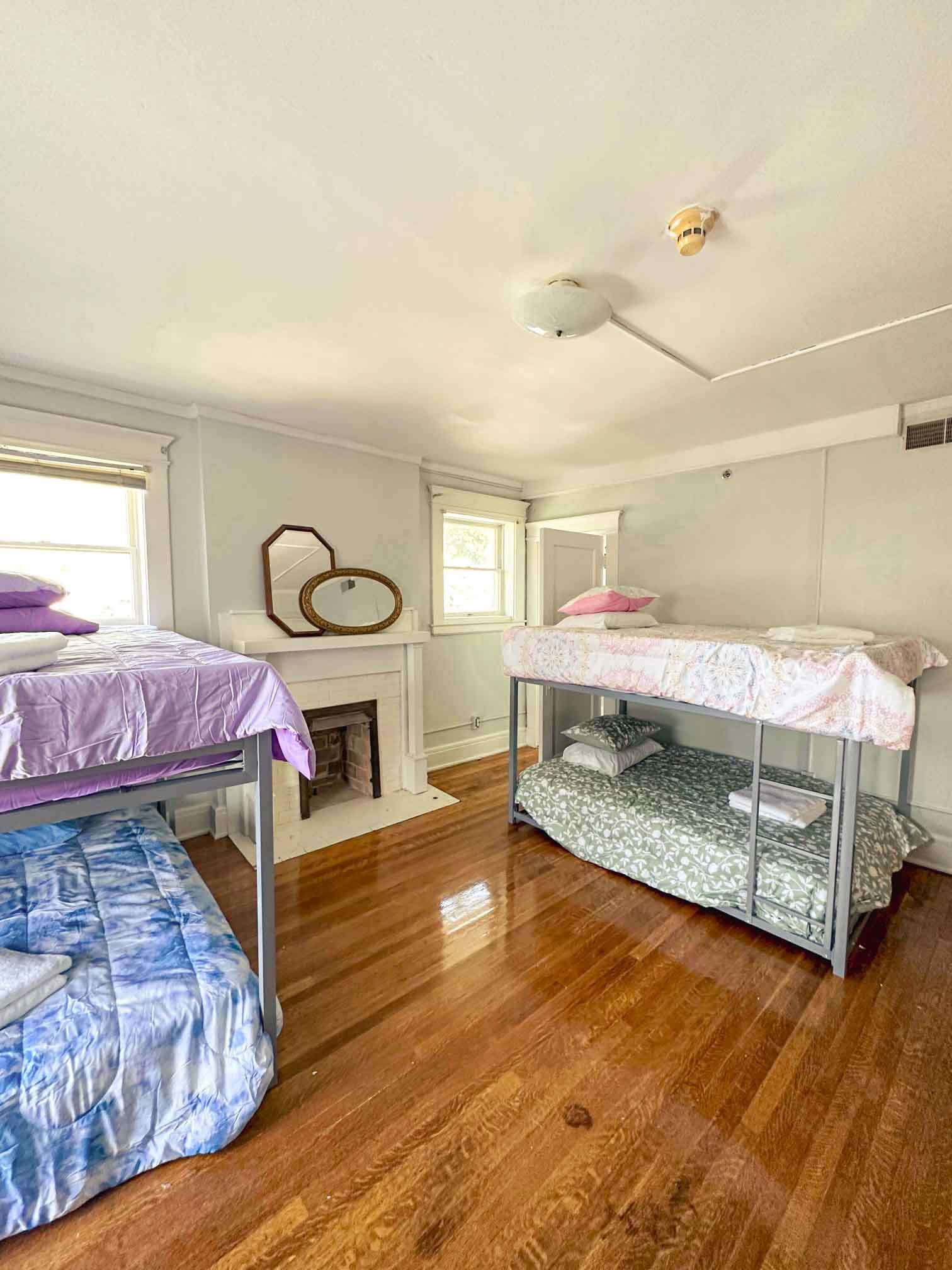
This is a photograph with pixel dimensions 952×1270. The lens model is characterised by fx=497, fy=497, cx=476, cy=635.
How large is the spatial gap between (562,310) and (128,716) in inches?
70.4

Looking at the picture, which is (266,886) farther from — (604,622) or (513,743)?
(604,622)

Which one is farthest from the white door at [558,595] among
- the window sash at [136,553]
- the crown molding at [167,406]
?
the window sash at [136,553]

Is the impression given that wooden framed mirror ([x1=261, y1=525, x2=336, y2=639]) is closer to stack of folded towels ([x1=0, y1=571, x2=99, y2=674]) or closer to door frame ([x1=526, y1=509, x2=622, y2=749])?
stack of folded towels ([x1=0, y1=571, x2=99, y2=674])

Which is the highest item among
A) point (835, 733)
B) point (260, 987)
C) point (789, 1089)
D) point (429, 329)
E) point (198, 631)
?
point (429, 329)

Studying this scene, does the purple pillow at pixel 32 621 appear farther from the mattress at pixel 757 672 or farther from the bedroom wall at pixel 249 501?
the mattress at pixel 757 672

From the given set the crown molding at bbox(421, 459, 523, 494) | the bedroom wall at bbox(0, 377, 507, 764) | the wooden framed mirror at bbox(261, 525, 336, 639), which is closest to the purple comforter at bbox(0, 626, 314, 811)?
the bedroom wall at bbox(0, 377, 507, 764)

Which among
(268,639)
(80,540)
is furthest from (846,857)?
(80,540)

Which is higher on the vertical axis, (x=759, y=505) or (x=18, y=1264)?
(x=759, y=505)

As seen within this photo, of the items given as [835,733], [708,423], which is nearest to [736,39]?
[835,733]

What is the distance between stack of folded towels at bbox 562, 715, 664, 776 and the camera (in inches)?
122

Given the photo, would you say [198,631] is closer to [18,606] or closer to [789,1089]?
[18,606]

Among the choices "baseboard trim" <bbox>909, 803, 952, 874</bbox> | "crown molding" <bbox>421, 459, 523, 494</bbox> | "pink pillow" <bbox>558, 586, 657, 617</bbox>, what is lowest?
"baseboard trim" <bbox>909, 803, 952, 874</bbox>

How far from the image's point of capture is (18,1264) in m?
1.09

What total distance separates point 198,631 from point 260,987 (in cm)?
214
